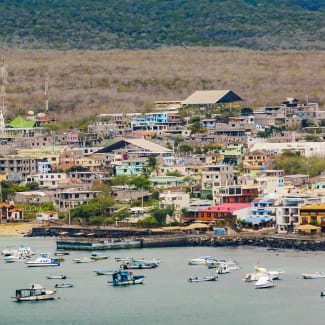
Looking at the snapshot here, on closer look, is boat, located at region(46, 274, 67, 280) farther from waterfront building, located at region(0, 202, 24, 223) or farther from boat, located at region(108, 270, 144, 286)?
waterfront building, located at region(0, 202, 24, 223)

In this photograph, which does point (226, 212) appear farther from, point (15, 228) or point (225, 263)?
point (225, 263)

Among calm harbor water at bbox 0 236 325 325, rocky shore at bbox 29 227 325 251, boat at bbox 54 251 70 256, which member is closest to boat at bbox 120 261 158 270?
calm harbor water at bbox 0 236 325 325

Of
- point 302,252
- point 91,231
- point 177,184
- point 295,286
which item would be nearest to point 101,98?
point 177,184

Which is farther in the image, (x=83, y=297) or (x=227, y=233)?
(x=227, y=233)

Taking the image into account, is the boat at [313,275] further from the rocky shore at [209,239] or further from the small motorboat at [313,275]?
the rocky shore at [209,239]

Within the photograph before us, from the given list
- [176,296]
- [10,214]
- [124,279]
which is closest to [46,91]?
[10,214]

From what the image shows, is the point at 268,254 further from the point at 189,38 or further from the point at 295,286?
the point at 189,38
